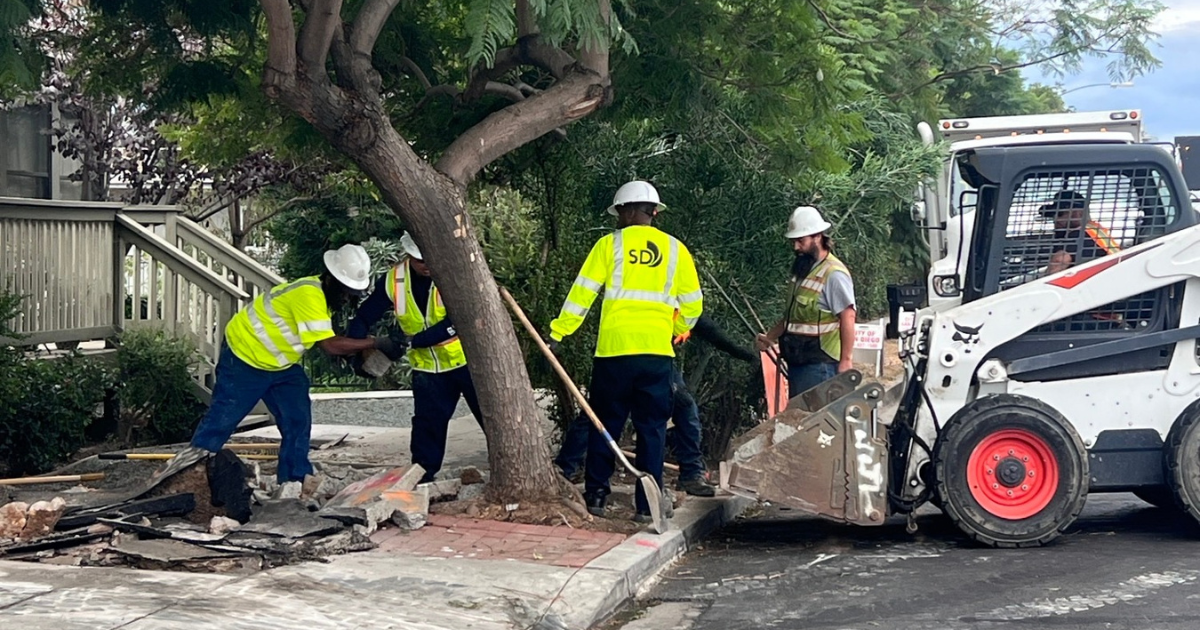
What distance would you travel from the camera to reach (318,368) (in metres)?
15.2

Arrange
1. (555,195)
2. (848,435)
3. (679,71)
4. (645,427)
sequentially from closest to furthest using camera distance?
1. (848,435)
2. (645,427)
3. (679,71)
4. (555,195)

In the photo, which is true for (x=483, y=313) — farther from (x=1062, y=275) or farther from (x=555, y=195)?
(x=1062, y=275)

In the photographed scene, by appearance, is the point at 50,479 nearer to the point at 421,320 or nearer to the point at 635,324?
the point at 421,320

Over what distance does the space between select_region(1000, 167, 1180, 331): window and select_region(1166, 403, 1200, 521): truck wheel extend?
629 mm

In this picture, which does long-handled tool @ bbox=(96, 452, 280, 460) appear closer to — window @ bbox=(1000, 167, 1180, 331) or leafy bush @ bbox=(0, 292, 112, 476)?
leafy bush @ bbox=(0, 292, 112, 476)

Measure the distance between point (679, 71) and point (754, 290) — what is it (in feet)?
5.89

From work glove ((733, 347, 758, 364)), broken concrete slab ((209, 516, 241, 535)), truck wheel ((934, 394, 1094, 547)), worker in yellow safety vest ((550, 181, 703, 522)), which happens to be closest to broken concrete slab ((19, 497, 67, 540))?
broken concrete slab ((209, 516, 241, 535))

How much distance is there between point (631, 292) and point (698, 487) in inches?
61.8

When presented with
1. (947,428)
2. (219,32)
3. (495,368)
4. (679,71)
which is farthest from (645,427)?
(219,32)

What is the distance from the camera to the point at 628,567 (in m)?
6.28

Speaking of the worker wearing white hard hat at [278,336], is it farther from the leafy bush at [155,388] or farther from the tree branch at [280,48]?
the leafy bush at [155,388]

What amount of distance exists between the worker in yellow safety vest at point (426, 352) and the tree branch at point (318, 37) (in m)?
1.51

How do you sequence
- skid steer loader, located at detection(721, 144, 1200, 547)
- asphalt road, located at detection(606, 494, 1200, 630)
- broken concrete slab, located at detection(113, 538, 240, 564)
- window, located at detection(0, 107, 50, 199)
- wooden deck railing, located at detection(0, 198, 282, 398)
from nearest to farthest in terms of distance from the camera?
asphalt road, located at detection(606, 494, 1200, 630) < broken concrete slab, located at detection(113, 538, 240, 564) < skid steer loader, located at detection(721, 144, 1200, 547) < wooden deck railing, located at detection(0, 198, 282, 398) < window, located at detection(0, 107, 50, 199)

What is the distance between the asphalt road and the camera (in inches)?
221
